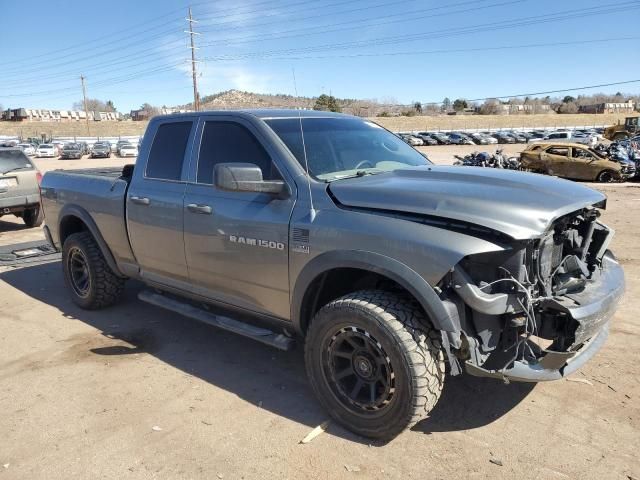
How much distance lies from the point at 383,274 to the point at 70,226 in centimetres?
435

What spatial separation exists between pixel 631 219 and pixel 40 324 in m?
10.7

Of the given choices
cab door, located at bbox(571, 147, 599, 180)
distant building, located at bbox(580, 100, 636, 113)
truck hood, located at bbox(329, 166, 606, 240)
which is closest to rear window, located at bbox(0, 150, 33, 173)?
truck hood, located at bbox(329, 166, 606, 240)

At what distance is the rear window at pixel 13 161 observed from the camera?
410 inches

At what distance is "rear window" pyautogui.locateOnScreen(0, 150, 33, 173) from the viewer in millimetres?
10422

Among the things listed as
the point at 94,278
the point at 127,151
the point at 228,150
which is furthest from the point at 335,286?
the point at 127,151

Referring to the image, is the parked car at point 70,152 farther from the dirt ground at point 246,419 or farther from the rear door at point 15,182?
the dirt ground at point 246,419

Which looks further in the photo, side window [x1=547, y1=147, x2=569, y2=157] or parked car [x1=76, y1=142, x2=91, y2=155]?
parked car [x1=76, y1=142, x2=91, y2=155]

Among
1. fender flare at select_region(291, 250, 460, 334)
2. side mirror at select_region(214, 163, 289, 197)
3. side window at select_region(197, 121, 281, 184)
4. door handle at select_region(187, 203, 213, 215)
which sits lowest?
fender flare at select_region(291, 250, 460, 334)

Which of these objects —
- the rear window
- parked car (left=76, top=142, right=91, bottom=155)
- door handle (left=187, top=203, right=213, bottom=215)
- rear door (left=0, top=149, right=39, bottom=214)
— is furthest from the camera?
parked car (left=76, top=142, right=91, bottom=155)

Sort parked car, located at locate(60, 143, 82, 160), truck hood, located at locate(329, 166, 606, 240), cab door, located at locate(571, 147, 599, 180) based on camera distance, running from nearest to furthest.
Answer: truck hood, located at locate(329, 166, 606, 240) → cab door, located at locate(571, 147, 599, 180) → parked car, located at locate(60, 143, 82, 160)

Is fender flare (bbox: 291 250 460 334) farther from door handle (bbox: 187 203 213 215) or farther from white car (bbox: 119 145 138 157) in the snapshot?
white car (bbox: 119 145 138 157)

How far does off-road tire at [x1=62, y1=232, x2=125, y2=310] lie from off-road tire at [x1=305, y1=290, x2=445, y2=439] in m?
3.05

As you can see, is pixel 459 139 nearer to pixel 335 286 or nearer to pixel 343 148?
pixel 343 148

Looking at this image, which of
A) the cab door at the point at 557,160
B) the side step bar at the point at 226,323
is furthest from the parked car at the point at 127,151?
the side step bar at the point at 226,323
